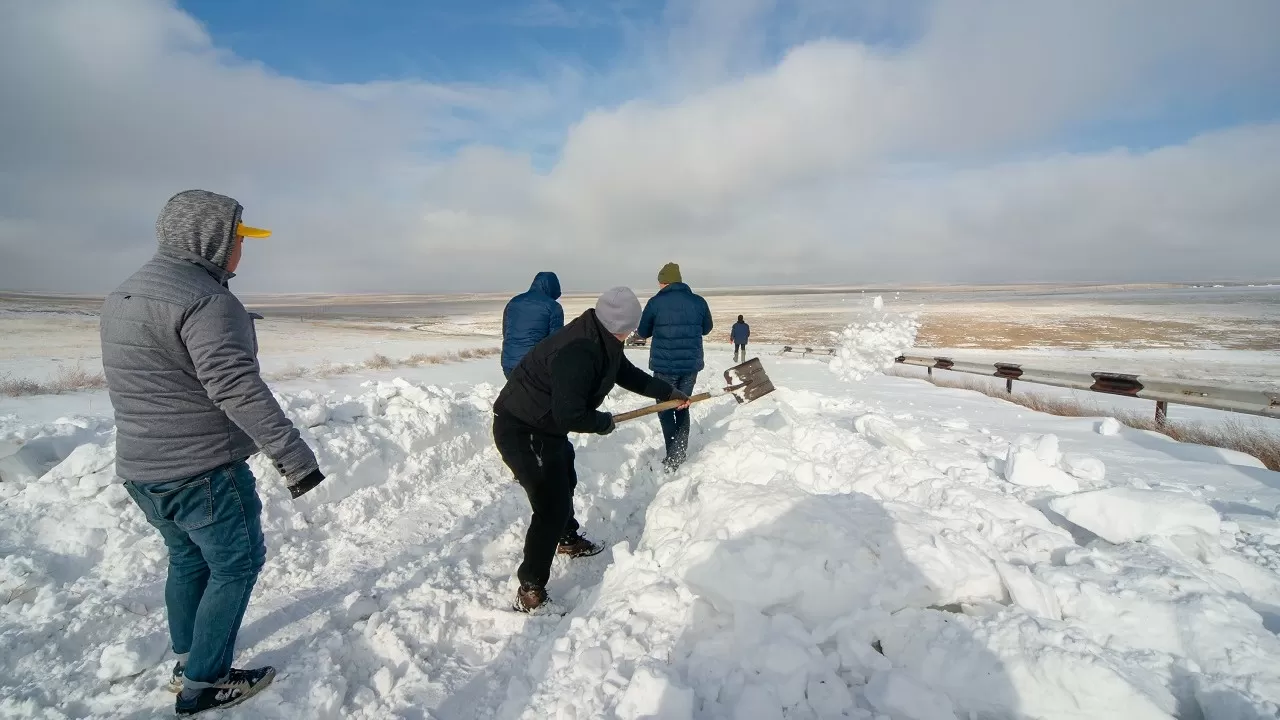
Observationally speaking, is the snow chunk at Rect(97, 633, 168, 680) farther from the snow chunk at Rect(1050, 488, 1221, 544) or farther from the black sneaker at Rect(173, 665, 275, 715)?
the snow chunk at Rect(1050, 488, 1221, 544)

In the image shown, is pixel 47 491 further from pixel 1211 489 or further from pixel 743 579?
pixel 1211 489

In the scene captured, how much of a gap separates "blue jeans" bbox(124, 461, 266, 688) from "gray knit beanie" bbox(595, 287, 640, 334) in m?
1.77

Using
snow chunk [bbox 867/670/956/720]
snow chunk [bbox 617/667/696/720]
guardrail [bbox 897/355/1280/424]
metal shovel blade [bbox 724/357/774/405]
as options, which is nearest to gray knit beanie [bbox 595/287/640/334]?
snow chunk [bbox 617/667/696/720]

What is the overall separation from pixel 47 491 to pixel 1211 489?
304 inches

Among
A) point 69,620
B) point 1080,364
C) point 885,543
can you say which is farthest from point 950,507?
point 1080,364

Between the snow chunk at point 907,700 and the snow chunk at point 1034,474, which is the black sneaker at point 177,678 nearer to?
the snow chunk at point 907,700

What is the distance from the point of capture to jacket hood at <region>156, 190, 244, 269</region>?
2.03m

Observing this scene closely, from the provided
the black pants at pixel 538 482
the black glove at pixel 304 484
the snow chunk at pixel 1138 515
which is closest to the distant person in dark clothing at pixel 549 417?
the black pants at pixel 538 482

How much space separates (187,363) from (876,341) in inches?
297

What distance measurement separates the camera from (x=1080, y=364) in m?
18.0

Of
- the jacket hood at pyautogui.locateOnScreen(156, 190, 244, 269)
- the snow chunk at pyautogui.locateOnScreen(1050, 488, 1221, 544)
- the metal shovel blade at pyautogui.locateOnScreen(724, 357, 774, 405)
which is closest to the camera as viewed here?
the jacket hood at pyautogui.locateOnScreen(156, 190, 244, 269)

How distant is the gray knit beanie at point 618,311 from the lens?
3.02 meters

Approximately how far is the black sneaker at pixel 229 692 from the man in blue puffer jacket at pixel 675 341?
3.51m

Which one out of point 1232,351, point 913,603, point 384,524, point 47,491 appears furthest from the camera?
point 1232,351
